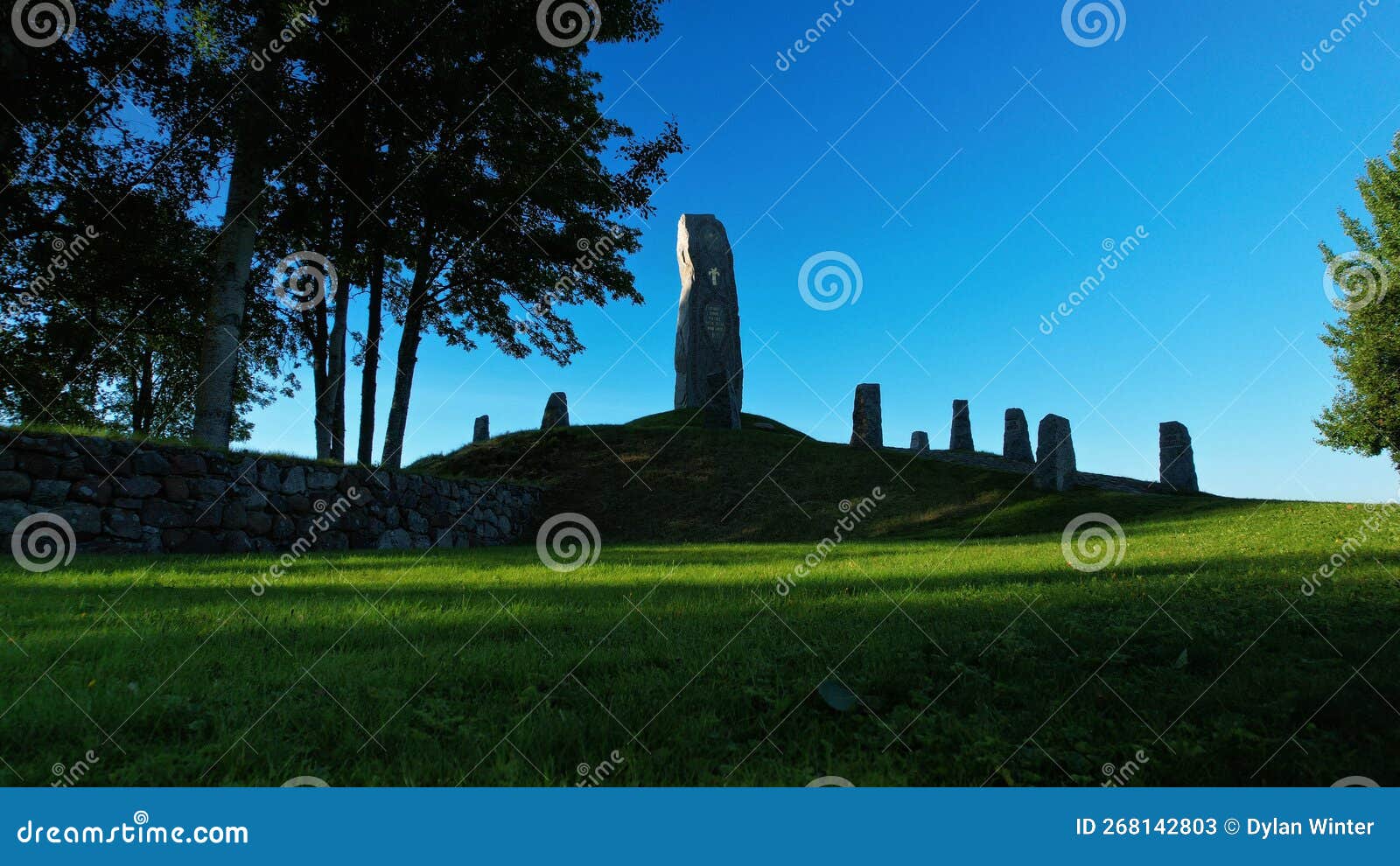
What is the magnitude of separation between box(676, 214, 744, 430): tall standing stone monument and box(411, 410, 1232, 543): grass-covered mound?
11.1 ft

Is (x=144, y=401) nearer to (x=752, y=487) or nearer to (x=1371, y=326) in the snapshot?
(x=752, y=487)

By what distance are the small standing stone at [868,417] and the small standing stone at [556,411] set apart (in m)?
9.98

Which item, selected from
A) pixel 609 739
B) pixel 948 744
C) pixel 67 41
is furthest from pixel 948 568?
pixel 67 41

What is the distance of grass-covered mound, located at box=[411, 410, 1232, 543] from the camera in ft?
56.1

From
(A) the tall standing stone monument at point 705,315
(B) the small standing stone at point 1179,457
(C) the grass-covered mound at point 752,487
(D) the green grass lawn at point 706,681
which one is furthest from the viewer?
(A) the tall standing stone monument at point 705,315

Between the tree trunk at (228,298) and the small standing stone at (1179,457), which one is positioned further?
the small standing stone at (1179,457)

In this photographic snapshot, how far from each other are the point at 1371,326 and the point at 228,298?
31968mm

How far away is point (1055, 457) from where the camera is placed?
1900cm

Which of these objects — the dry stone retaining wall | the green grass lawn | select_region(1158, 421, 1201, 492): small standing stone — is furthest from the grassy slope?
select_region(1158, 421, 1201, 492): small standing stone

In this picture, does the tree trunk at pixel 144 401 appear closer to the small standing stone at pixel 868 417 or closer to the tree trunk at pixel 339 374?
the tree trunk at pixel 339 374

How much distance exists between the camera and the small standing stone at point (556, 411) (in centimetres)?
2408

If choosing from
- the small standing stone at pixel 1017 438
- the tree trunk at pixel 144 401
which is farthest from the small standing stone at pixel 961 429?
the tree trunk at pixel 144 401

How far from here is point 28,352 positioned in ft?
52.2

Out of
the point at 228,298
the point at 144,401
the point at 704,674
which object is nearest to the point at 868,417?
the point at 228,298
